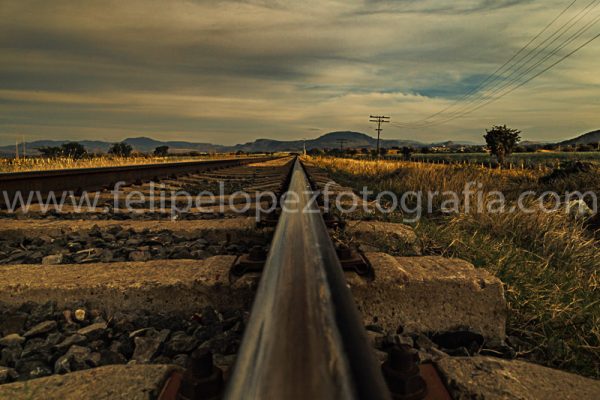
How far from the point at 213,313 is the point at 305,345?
0.94m

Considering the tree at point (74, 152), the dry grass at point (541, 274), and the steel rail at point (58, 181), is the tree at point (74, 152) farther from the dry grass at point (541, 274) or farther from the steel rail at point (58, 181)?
the dry grass at point (541, 274)

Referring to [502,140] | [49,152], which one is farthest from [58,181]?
[502,140]

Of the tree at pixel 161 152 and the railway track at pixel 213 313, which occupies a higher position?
the tree at pixel 161 152

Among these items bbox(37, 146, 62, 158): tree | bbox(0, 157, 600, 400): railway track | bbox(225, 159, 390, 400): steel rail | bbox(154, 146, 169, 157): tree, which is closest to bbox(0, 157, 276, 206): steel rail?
bbox(0, 157, 600, 400): railway track

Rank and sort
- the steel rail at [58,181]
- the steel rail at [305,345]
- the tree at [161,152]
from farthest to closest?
the tree at [161,152]
the steel rail at [58,181]
the steel rail at [305,345]

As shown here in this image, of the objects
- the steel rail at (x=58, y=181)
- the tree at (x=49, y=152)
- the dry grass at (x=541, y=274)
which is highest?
the tree at (x=49, y=152)

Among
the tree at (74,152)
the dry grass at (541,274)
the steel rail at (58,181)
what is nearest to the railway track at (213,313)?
the dry grass at (541,274)

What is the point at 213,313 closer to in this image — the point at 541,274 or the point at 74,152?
the point at 541,274

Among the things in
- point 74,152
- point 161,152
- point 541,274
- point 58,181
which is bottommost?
point 541,274

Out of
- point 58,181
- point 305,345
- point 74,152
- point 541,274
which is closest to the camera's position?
point 305,345

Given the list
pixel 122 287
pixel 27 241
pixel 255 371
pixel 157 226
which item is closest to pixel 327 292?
pixel 255 371

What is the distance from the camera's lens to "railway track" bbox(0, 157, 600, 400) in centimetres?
75

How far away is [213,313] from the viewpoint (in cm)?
160

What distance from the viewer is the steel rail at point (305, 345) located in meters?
0.66
